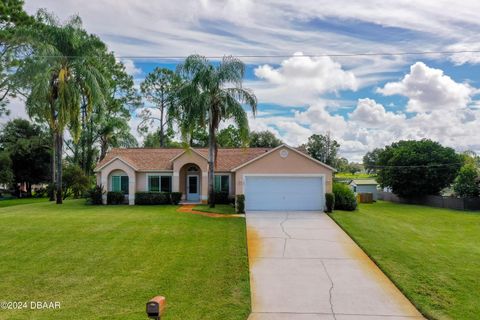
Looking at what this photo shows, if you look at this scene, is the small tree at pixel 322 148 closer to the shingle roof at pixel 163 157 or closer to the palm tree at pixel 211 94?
the shingle roof at pixel 163 157

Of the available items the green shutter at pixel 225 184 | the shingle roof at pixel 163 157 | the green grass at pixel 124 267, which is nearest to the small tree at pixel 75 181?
the shingle roof at pixel 163 157

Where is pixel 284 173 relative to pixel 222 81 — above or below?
below

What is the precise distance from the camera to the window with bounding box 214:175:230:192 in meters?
27.4

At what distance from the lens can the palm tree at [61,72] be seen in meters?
23.4

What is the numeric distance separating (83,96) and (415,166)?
3066 cm

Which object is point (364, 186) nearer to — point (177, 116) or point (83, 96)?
point (177, 116)

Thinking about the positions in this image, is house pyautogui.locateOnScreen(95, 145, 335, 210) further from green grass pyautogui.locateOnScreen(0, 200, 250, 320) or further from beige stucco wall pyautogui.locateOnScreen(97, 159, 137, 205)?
green grass pyautogui.locateOnScreen(0, 200, 250, 320)

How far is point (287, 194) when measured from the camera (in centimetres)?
2230

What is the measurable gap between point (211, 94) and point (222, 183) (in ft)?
25.8

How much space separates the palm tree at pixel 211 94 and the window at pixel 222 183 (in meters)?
5.97

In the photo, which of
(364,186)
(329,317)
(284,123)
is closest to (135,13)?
(329,317)

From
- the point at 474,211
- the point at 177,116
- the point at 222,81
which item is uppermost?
the point at 222,81

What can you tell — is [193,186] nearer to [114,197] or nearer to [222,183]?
[222,183]

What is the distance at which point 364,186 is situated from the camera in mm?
44750
